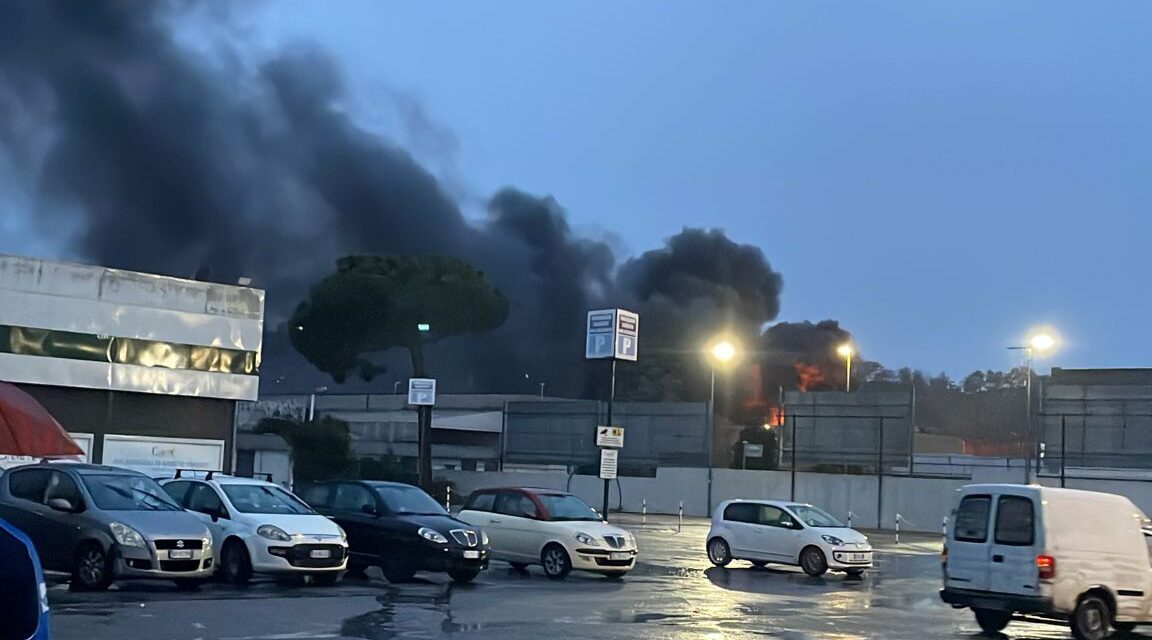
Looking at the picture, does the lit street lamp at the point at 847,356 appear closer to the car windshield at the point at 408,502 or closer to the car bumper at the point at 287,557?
the car windshield at the point at 408,502

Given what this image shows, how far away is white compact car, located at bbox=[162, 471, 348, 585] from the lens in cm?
1661

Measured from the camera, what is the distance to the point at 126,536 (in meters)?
15.1

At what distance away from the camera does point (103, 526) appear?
1512 centimetres

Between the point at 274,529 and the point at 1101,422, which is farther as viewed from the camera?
the point at 1101,422

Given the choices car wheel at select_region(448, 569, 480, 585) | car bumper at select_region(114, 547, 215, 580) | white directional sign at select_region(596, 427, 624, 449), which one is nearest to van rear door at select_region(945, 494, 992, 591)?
car wheel at select_region(448, 569, 480, 585)

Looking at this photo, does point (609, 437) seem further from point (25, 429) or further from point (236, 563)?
point (25, 429)

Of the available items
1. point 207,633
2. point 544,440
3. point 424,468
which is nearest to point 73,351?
point 207,633

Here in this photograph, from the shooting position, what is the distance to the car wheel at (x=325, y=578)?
55.8ft

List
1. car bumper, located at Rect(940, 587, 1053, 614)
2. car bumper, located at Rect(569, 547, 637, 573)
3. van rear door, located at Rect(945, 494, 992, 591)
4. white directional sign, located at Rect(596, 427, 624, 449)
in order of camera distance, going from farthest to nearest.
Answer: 1. white directional sign, located at Rect(596, 427, 624, 449)
2. car bumper, located at Rect(569, 547, 637, 573)
3. van rear door, located at Rect(945, 494, 992, 591)
4. car bumper, located at Rect(940, 587, 1053, 614)

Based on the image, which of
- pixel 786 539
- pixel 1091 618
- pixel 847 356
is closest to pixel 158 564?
pixel 1091 618

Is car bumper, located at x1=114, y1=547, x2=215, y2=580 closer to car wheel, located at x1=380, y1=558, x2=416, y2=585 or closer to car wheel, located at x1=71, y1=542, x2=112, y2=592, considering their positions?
car wheel, located at x1=71, y1=542, x2=112, y2=592

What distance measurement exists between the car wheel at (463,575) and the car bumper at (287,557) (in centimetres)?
217

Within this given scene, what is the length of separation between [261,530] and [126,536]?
200cm

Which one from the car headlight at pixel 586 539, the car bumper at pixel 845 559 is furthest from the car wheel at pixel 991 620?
the car bumper at pixel 845 559
